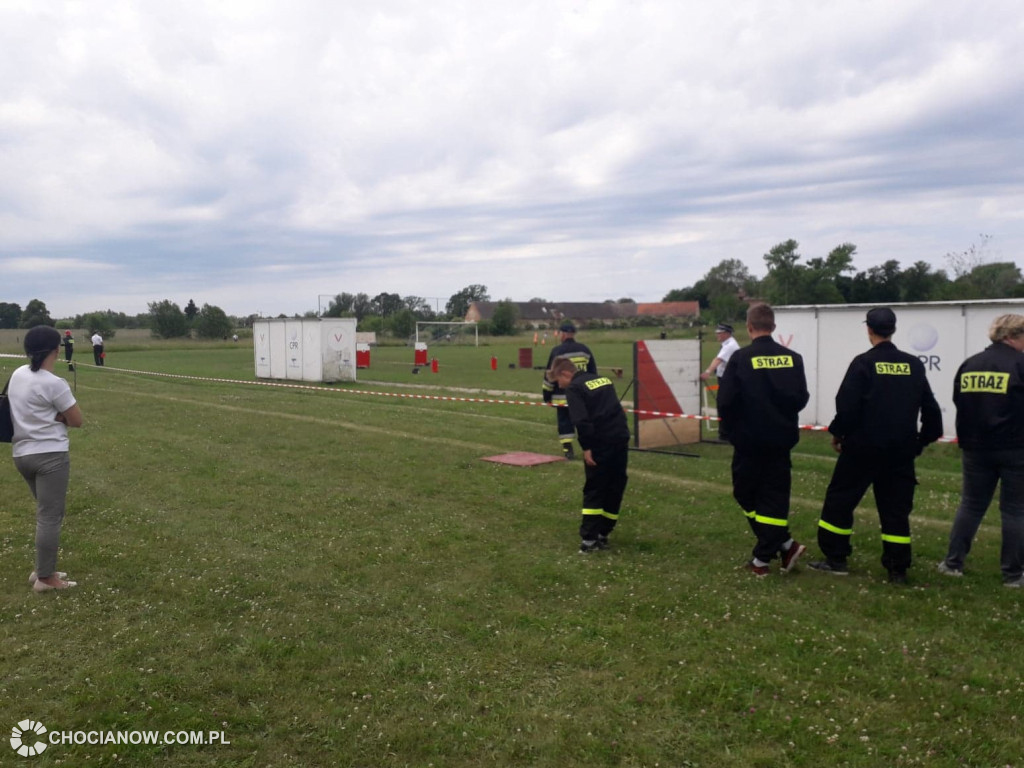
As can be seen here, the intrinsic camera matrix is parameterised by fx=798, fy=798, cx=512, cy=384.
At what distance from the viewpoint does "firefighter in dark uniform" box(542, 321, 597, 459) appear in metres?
10.1

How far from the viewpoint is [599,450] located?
7.24 m

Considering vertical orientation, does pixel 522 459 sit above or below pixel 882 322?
below

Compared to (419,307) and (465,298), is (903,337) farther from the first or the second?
(465,298)

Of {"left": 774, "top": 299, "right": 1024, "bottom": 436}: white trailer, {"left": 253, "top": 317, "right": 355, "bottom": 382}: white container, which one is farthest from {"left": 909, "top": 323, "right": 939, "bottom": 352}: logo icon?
{"left": 253, "top": 317, "right": 355, "bottom": 382}: white container

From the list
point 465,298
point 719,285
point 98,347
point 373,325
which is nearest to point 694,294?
point 719,285

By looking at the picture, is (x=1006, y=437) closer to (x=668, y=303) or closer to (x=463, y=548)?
(x=463, y=548)

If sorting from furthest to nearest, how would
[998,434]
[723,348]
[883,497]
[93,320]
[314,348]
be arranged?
[93,320] → [314,348] → [723,348] → [883,497] → [998,434]

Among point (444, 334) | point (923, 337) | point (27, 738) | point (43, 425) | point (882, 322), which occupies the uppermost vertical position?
point (444, 334)

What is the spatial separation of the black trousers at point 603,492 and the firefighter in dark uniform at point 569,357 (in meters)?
2.15

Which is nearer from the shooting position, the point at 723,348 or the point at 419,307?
the point at 723,348

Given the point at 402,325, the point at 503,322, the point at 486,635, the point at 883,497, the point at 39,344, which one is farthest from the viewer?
the point at 503,322

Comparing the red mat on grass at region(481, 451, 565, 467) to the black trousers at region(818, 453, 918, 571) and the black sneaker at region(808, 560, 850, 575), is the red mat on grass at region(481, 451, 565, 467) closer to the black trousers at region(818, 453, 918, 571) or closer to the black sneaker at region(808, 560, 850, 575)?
the black sneaker at region(808, 560, 850, 575)

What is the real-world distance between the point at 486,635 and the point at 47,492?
3492 mm

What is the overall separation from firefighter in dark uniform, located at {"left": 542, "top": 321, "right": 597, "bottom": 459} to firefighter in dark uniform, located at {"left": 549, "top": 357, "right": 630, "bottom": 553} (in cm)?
193
